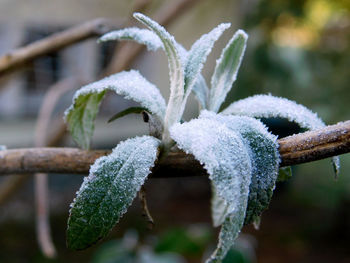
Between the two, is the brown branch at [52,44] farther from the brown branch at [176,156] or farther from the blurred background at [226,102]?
the blurred background at [226,102]

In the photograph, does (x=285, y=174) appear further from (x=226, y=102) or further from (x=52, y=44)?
(x=226, y=102)

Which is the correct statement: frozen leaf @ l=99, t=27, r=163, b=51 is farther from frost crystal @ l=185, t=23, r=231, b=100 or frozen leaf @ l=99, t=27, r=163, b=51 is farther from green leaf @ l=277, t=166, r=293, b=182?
green leaf @ l=277, t=166, r=293, b=182

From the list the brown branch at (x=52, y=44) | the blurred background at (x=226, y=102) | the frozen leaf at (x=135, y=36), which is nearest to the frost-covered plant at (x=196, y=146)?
the frozen leaf at (x=135, y=36)

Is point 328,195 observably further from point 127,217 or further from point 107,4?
point 107,4

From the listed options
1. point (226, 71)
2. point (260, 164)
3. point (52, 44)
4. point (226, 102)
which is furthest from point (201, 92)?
point (226, 102)

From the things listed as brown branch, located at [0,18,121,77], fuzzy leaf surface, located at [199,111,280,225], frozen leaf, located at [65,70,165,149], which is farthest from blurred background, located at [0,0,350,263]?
fuzzy leaf surface, located at [199,111,280,225]
